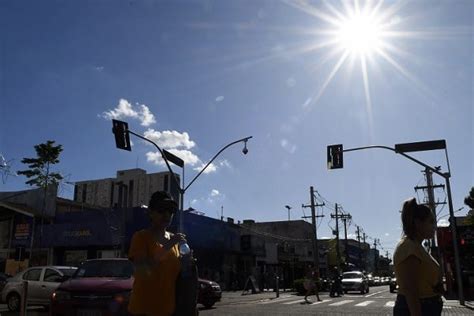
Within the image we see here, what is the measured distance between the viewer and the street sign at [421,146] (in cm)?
1723

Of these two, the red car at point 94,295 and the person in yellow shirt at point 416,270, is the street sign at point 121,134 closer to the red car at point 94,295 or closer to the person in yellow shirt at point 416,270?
the red car at point 94,295

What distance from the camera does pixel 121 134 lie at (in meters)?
17.9

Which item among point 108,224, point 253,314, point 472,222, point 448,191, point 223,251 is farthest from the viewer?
point 223,251

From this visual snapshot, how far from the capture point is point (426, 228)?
3.31 meters

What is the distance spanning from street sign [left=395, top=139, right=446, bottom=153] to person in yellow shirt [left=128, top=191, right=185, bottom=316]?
51.8 ft

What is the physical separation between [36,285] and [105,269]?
25.3 feet

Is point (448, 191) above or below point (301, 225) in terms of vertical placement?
below

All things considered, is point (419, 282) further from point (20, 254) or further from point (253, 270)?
point (253, 270)

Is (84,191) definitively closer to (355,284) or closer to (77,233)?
(77,233)

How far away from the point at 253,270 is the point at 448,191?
2706 cm

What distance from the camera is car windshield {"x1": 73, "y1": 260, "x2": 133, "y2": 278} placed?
8.22 metres

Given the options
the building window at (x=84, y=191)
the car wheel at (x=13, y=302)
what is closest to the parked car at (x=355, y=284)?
the car wheel at (x=13, y=302)

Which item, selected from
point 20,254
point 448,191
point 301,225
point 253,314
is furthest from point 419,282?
point 301,225

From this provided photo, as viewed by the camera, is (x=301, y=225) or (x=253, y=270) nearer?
(x=253, y=270)
